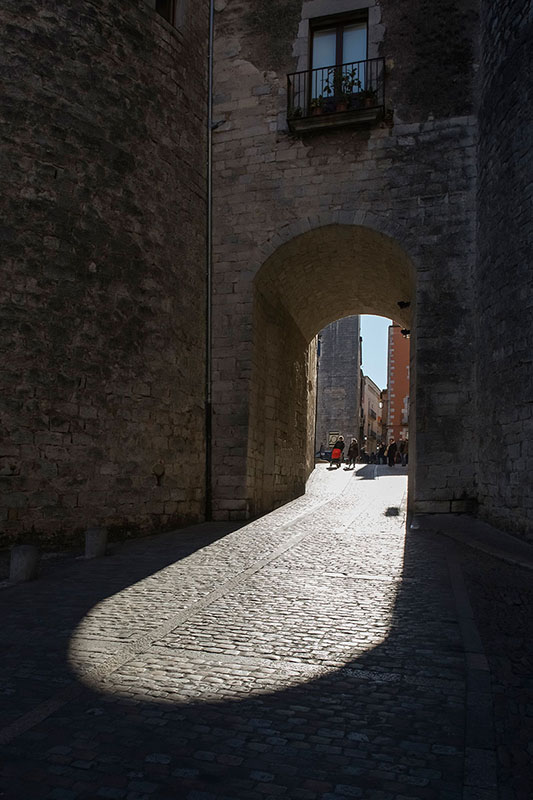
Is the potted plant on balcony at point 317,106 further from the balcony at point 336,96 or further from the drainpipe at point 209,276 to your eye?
the drainpipe at point 209,276

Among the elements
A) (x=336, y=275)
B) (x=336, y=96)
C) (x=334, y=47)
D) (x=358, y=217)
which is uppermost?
(x=334, y=47)

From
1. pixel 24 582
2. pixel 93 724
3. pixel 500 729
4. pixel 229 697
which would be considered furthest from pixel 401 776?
pixel 24 582

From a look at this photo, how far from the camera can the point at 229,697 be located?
2924 mm

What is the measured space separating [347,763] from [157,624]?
209 cm

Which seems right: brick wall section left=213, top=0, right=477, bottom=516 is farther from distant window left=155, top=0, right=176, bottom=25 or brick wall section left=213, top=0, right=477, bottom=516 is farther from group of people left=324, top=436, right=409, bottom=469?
group of people left=324, top=436, right=409, bottom=469

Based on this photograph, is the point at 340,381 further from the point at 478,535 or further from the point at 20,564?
the point at 20,564

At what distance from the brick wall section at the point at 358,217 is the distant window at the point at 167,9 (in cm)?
102

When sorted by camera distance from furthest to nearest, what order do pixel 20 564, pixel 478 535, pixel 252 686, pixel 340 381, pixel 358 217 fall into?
1. pixel 340 381
2. pixel 358 217
3. pixel 478 535
4. pixel 20 564
5. pixel 252 686

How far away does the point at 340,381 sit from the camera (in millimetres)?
39938

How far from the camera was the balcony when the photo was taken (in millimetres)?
Answer: 10297

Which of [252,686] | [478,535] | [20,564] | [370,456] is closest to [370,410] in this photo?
[370,456]

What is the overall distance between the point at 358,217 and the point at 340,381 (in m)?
29.9

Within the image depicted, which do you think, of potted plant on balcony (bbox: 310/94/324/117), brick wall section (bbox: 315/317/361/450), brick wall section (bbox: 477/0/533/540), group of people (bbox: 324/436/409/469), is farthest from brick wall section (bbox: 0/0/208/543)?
brick wall section (bbox: 315/317/361/450)

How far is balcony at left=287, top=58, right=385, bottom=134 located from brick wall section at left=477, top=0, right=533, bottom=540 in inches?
70.5
